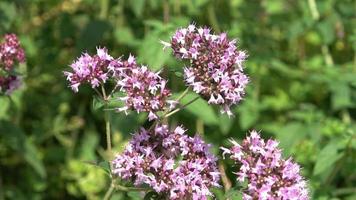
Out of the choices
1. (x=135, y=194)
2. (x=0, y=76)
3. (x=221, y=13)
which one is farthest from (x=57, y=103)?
(x=135, y=194)

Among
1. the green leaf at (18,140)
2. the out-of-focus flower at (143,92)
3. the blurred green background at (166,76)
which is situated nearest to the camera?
the out-of-focus flower at (143,92)

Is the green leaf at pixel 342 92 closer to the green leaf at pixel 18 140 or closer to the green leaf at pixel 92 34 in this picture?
the green leaf at pixel 92 34

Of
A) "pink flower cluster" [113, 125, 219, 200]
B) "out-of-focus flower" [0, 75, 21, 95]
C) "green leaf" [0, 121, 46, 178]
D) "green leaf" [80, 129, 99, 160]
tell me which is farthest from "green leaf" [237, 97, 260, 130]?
"pink flower cluster" [113, 125, 219, 200]

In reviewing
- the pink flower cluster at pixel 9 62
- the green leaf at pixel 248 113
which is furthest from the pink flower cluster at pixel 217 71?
the green leaf at pixel 248 113

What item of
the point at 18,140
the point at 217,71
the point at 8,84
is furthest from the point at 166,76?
the point at 217,71

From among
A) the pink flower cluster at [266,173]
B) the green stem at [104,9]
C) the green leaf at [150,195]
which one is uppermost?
A: the green stem at [104,9]

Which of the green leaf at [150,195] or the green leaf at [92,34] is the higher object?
the green leaf at [92,34]

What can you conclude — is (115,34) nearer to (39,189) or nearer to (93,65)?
(39,189)
